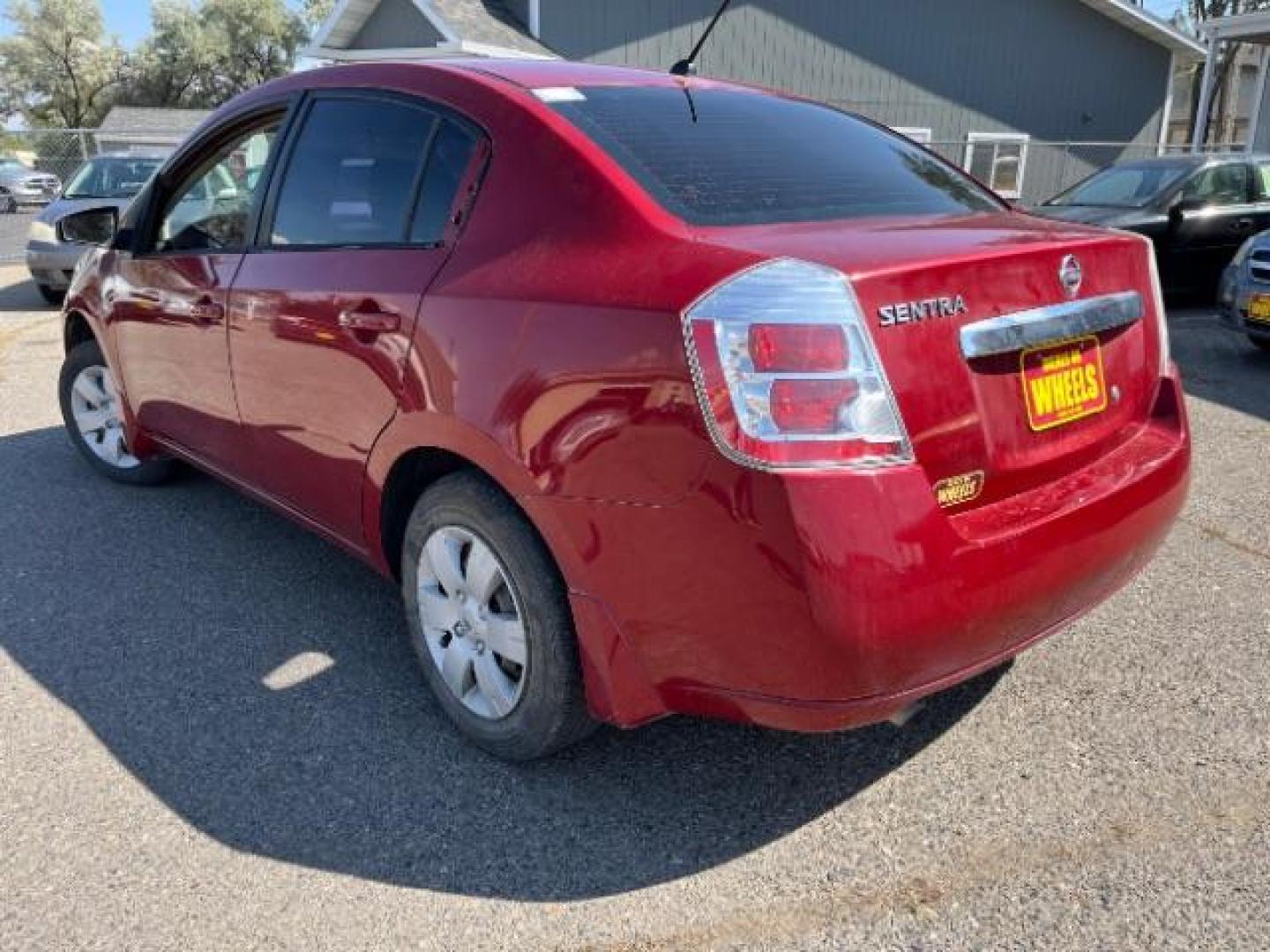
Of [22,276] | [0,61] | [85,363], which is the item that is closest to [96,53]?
[0,61]

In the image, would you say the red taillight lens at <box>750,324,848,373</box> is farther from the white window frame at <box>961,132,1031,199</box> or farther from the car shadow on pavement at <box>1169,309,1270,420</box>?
the white window frame at <box>961,132,1031,199</box>

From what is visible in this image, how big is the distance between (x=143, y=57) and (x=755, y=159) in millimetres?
63194

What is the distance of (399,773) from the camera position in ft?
8.79

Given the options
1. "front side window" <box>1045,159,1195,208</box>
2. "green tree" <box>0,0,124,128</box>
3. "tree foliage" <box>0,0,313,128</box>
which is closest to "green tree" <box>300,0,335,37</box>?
"tree foliage" <box>0,0,313,128</box>

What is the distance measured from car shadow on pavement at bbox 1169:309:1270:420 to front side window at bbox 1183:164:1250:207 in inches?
44.2

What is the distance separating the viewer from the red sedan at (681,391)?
1.98 meters

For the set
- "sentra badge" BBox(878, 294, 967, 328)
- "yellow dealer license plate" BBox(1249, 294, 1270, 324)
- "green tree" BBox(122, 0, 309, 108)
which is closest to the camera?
"sentra badge" BBox(878, 294, 967, 328)

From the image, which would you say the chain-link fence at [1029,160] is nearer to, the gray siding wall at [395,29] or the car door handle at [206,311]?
the gray siding wall at [395,29]

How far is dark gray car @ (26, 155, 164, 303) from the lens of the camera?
1073cm

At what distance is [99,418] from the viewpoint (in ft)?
16.2

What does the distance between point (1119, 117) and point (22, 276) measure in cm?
2014

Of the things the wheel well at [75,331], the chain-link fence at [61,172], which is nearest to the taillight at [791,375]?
the wheel well at [75,331]

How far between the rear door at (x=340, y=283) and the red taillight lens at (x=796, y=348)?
1003 mm

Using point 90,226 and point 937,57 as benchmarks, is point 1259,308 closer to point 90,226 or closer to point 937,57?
point 90,226
